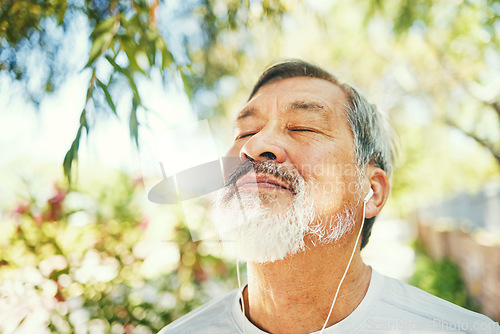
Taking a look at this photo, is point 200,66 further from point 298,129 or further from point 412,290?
point 412,290

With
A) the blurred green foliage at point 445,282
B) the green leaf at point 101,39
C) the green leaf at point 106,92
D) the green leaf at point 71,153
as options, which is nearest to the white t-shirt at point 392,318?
the green leaf at point 71,153

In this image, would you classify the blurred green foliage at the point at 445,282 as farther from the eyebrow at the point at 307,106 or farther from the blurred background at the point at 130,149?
the eyebrow at the point at 307,106

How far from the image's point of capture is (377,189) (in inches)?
62.1

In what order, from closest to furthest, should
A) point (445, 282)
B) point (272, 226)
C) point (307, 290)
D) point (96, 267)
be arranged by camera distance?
point (272, 226), point (307, 290), point (96, 267), point (445, 282)

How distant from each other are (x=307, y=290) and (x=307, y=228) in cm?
26

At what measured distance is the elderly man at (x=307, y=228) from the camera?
4.17 ft

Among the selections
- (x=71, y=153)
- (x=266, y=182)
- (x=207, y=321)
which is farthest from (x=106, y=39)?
(x=207, y=321)

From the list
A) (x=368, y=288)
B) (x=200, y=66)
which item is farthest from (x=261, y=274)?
(x=200, y=66)

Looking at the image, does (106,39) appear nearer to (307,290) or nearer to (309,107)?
(309,107)

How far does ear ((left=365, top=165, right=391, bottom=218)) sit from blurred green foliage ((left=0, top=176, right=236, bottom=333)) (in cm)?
154

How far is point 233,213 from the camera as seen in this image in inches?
52.8

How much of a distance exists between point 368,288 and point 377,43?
6.63 m

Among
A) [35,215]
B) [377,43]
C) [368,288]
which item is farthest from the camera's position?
[377,43]

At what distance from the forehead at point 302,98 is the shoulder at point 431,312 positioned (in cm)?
78
